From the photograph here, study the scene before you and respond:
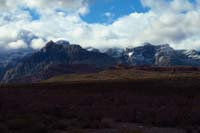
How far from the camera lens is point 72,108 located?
45219 mm

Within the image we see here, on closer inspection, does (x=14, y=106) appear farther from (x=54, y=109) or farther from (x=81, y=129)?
(x=81, y=129)

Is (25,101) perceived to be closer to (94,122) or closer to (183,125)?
(94,122)

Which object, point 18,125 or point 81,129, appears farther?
point 81,129

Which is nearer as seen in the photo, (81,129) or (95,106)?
(81,129)

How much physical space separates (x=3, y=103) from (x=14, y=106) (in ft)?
8.84

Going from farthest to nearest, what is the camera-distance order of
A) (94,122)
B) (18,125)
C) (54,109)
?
(54,109) < (94,122) < (18,125)

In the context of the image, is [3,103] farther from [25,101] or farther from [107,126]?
[107,126]

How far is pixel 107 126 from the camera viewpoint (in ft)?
110

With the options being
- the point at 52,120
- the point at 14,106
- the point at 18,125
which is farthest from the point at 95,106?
the point at 18,125

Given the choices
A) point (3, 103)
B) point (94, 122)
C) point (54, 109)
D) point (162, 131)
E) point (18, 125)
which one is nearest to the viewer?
point (18, 125)

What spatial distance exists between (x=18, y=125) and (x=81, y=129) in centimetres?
459

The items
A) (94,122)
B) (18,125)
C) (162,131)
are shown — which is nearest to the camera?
(18,125)

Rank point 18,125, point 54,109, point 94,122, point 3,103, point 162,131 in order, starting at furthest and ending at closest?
point 3,103 → point 54,109 → point 94,122 → point 162,131 → point 18,125

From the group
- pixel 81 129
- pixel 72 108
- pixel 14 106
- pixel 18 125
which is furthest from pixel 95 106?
pixel 18 125
